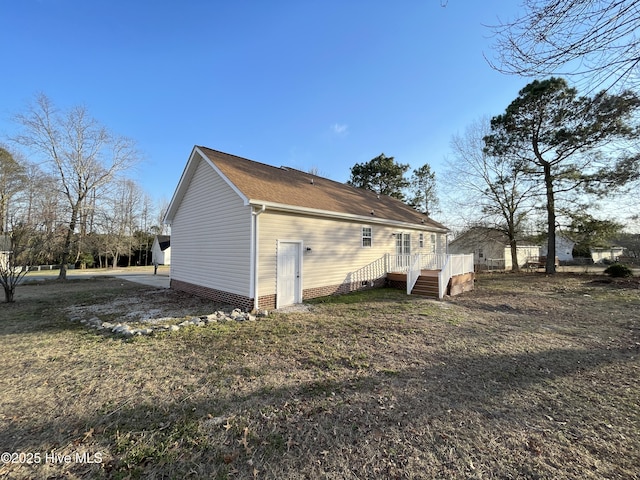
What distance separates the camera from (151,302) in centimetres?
908

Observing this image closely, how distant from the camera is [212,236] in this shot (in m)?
9.36

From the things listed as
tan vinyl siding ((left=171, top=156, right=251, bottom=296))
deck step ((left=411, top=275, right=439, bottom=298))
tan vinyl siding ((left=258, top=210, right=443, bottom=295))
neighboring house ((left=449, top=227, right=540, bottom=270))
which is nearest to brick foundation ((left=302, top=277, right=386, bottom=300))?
tan vinyl siding ((left=258, top=210, right=443, bottom=295))

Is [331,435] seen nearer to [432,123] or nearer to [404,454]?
[404,454]

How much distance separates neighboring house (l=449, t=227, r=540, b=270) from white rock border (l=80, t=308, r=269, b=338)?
20.1 meters

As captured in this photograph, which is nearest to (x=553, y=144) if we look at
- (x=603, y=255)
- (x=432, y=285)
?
(x=432, y=285)

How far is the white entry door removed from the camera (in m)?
8.26

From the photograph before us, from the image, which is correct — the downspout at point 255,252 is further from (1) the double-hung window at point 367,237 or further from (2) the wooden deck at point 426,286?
(2) the wooden deck at point 426,286

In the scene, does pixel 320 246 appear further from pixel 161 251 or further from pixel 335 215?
pixel 161 251

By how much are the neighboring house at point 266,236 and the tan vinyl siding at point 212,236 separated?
0.10ft

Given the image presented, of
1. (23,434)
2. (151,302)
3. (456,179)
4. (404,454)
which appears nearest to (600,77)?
(404,454)

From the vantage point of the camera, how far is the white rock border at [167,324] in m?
5.68

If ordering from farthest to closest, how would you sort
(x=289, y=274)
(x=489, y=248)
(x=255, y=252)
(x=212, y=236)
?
(x=489, y=248) < (x=212, y=236) < (x=289, y=274) < (x=255, y=252)

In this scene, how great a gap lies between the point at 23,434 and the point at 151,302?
Result: 7.12 m

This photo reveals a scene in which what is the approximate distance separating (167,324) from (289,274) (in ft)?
11.9
